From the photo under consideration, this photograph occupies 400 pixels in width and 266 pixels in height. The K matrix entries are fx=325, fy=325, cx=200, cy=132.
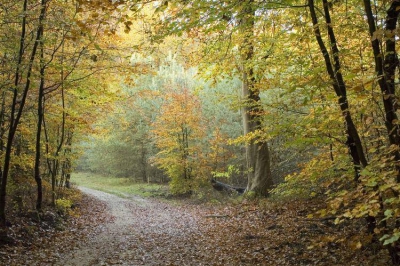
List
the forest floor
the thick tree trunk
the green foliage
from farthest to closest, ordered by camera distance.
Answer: the thick tree trunk, the green foliage, the forest floor

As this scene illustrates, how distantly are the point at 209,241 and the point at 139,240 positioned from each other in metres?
2.18

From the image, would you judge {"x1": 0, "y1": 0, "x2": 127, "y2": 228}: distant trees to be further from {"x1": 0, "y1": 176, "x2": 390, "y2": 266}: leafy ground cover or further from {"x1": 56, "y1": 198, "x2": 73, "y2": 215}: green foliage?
{"x1": 0, "y1": 176, "x2": 390, "y2": 266}: leafy ground cover

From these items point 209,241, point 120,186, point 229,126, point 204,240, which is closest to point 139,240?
point 204,240

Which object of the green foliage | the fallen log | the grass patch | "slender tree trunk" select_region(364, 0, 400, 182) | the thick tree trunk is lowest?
the grass patch

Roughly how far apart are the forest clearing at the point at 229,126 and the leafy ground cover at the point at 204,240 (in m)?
0.05

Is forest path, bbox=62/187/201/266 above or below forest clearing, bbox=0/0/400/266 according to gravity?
below

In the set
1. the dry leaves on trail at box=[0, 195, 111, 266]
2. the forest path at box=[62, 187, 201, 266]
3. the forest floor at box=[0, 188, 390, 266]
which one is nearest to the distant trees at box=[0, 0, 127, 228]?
the dry leaves on trail at box=[0, 195, 111, 266]

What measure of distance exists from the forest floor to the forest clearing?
5 centimetres

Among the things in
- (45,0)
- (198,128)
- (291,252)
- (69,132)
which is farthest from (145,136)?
(291,252)

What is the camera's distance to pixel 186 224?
1259cm

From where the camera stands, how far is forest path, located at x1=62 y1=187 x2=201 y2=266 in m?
7.81

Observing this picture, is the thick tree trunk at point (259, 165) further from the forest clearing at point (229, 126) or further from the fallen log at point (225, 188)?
the fallen log at point (225, 188)

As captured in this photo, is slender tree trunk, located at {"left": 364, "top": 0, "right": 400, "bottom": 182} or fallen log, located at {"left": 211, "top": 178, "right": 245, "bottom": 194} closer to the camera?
slender tree trunk, located at {"left": 364, "top": 0, "right": 400, "bottom": 182}

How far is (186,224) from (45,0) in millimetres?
8877
